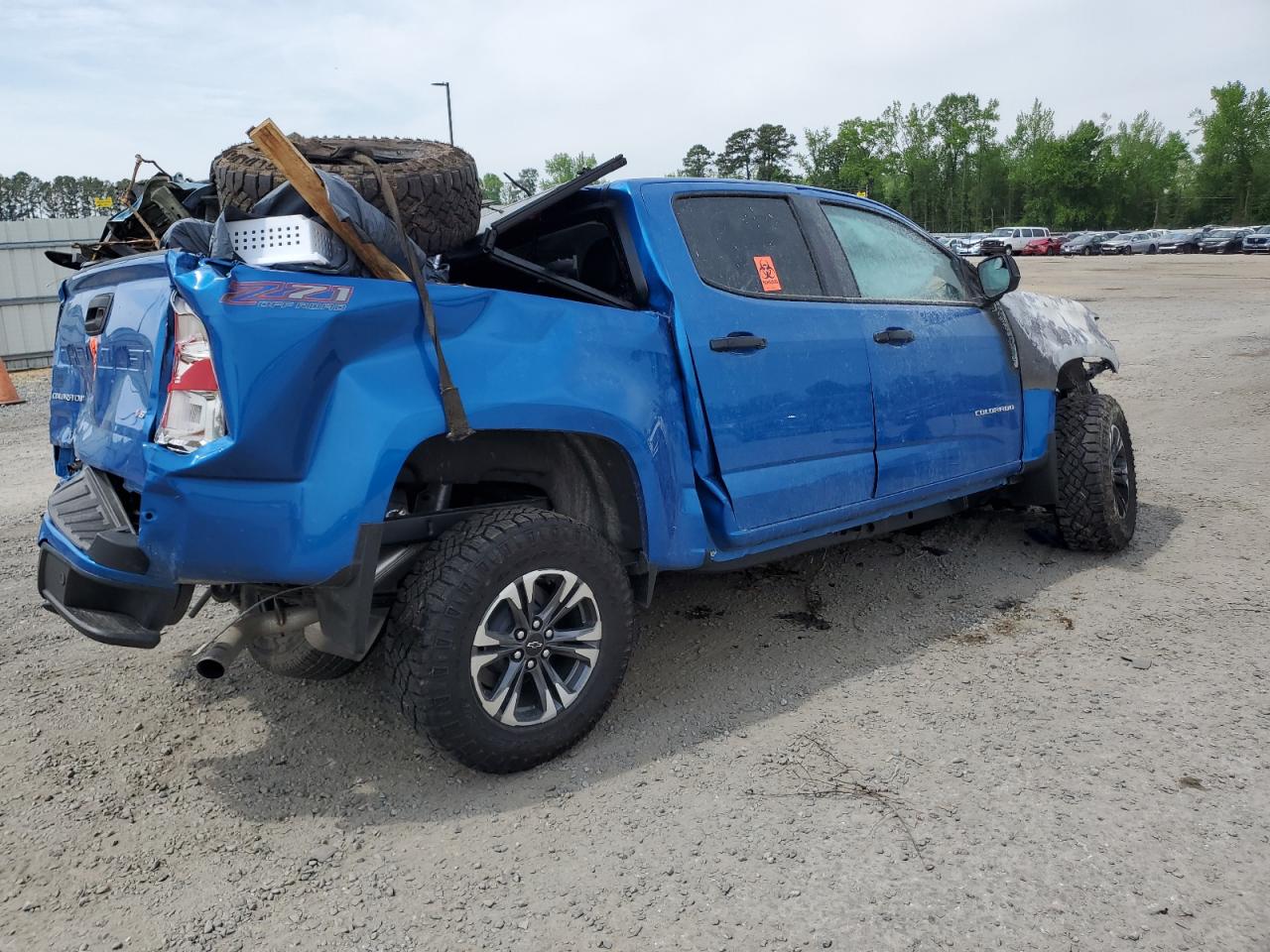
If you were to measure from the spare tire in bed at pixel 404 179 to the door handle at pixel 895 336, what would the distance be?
1.70m

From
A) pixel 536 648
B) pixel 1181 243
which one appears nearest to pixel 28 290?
pixel 536 648

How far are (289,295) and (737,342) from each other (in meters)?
1.60

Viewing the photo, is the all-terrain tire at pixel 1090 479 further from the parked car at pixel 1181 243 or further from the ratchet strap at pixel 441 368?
the parked car at pixel 1181 243

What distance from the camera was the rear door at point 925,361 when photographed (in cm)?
406

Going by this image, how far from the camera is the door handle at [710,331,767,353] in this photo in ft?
11.4

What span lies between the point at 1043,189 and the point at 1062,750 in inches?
3427

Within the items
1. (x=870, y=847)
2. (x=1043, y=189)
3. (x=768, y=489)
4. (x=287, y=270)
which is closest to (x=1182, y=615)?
(x=768, y=489)

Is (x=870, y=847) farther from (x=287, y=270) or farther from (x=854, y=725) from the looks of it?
(x=287, y=270)

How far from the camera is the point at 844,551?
5.20 m

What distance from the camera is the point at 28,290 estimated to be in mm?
15328

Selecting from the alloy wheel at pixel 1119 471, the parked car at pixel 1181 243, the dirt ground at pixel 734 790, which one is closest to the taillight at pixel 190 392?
the dirt ground at pixel 734 790

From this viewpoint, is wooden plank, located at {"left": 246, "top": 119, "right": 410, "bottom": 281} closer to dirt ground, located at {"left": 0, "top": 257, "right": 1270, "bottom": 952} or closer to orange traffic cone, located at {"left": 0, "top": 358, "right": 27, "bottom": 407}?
dirt ground, located at {"left": 0, "top": 257, "right": 1270, "bottom": 952}

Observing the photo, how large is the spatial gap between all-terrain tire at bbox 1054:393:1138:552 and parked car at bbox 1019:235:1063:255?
186 ft

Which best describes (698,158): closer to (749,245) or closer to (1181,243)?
(1181,243)
